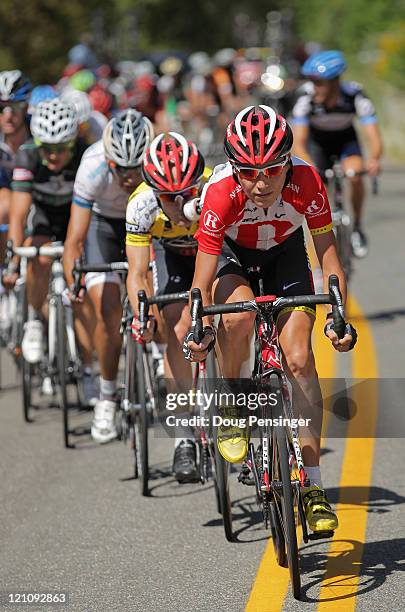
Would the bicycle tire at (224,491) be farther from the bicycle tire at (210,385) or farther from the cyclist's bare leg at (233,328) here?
the cyclist's bare leg at (233,328)

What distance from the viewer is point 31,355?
10.0 meters

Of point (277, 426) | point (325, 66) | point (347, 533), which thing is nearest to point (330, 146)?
point (325, 66)

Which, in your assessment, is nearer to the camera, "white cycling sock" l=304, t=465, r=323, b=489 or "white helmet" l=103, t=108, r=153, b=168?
"white cycling sock" l=304, t=465, r=323, b=489

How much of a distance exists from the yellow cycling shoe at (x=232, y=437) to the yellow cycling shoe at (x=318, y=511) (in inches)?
16.8

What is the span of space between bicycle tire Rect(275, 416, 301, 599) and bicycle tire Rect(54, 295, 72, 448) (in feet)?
11.4

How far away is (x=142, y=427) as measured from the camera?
298 inches

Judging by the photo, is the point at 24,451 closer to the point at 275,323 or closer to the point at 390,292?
the point at 275,323

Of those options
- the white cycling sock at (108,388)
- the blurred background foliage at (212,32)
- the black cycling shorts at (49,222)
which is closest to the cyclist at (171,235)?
the white cycling sock at (108,388)

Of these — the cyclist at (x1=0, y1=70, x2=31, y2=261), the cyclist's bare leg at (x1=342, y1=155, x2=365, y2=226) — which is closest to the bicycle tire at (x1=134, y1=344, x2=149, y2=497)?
the cyclist at (x1=0, y1=70, x2=31, y2=261)

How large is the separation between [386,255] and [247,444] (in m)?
10.7

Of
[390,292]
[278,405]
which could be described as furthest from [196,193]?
[390,292]

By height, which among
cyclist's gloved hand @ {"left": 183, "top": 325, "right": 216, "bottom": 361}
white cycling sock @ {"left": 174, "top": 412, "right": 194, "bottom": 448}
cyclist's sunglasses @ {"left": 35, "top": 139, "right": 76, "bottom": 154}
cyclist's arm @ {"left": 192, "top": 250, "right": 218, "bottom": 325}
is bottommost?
white cycling sock @ {"left": 174, "top": 412, "right": 194, "bottom": 448}

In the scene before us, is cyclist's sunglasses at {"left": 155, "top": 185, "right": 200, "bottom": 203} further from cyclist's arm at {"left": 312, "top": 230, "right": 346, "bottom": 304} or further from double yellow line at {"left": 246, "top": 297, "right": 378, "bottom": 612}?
double yellow line at {"left": 246, "top": 297, "right": 378, "bottom": 612}

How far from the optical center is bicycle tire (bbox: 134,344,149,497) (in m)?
7.48
